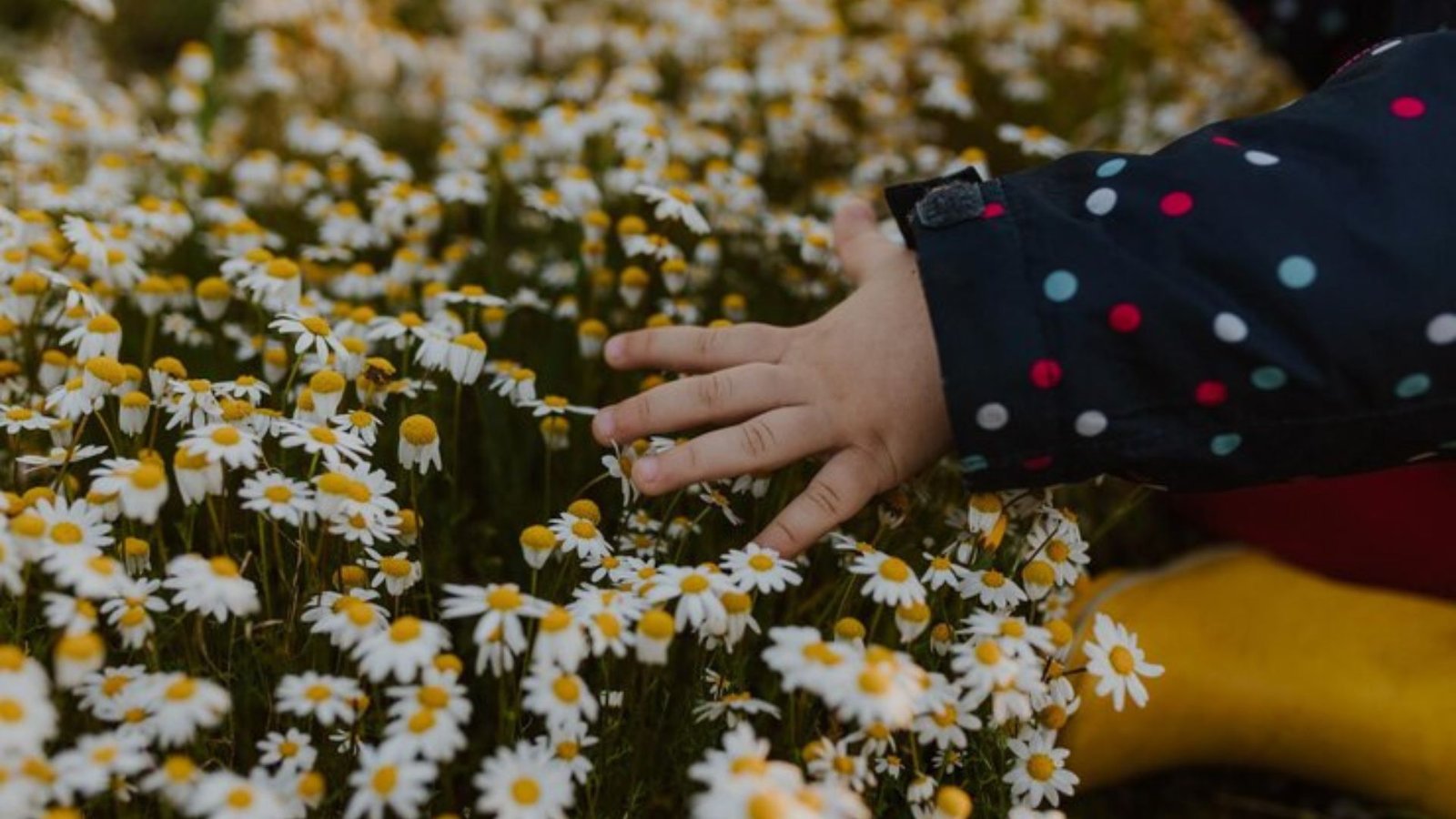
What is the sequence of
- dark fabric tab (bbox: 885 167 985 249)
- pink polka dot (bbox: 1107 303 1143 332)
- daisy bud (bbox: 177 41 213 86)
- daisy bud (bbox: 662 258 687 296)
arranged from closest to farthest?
1. pink polka dot (bbox: 1107 303 1143 332)
2. dark fabric tab (bbox: 885 167 985 249)
3. daisy bud (bbox: 662 258 687 296)
4. daisy bud (bbox: 177 41 213 86)

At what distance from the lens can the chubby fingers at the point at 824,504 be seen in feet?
4.27

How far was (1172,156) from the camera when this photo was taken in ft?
4.49

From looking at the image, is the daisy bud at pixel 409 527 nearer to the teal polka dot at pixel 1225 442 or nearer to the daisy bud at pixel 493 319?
the daisy bud at pixel 493 319

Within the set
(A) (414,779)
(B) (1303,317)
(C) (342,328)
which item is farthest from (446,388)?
(B) (1303,317)

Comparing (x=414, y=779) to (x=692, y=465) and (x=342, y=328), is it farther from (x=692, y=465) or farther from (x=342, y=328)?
(x=342, y=328)

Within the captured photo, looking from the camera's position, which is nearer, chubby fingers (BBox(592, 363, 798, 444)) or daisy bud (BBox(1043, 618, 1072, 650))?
daisy bud (BBox(1043, 618, 1072, 650))

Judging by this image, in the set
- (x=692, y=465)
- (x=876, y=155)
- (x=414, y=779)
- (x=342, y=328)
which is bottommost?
(x=414, y=779)

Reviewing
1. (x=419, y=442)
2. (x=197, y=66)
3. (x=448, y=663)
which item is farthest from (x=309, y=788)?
(x=197, y=66)

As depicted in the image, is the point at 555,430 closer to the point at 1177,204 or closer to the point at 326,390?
the point at 326,390

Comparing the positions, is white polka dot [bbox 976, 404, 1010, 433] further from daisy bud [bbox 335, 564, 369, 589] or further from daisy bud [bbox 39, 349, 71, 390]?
daisy bud [bbox 39, 349, 71, 390]

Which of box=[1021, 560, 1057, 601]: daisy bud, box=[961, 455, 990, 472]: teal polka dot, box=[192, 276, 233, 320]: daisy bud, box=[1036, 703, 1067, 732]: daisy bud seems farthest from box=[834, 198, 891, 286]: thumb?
box=[192, 276, 233, 320]: daisy bud

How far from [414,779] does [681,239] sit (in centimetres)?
117

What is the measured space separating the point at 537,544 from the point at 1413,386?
821mm

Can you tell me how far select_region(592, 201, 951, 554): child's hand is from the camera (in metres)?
1.31
